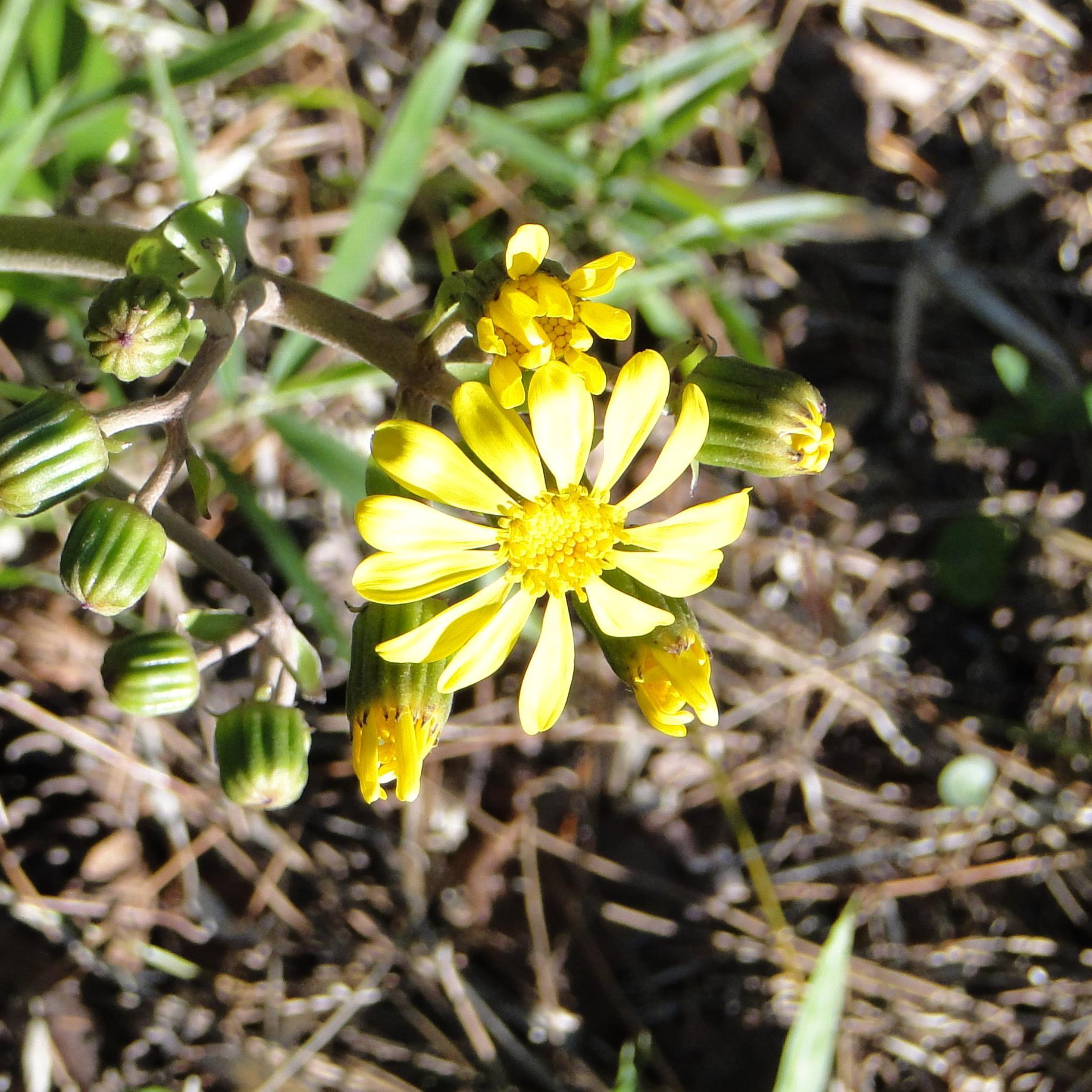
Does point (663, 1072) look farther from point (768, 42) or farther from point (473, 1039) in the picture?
point (768, 42)

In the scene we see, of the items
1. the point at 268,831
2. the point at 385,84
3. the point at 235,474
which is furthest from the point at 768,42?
the point at 268,831

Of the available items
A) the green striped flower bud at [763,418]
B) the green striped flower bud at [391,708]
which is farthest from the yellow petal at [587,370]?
the green striped flower bud at [391,708]

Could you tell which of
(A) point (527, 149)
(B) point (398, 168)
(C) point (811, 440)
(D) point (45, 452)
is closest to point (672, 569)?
(C) point (811, 440)

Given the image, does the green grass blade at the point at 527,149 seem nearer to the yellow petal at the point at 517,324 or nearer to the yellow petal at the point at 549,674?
the yellow petal at the point at 517,324

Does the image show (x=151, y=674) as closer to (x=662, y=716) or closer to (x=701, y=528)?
(x=662, y=716)

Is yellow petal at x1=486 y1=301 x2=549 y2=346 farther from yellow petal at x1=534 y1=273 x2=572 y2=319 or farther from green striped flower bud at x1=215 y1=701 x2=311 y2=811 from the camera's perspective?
green striped flower bud at x1=215 y1=701 x2=311 y2=811

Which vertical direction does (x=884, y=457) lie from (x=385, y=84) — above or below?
below
